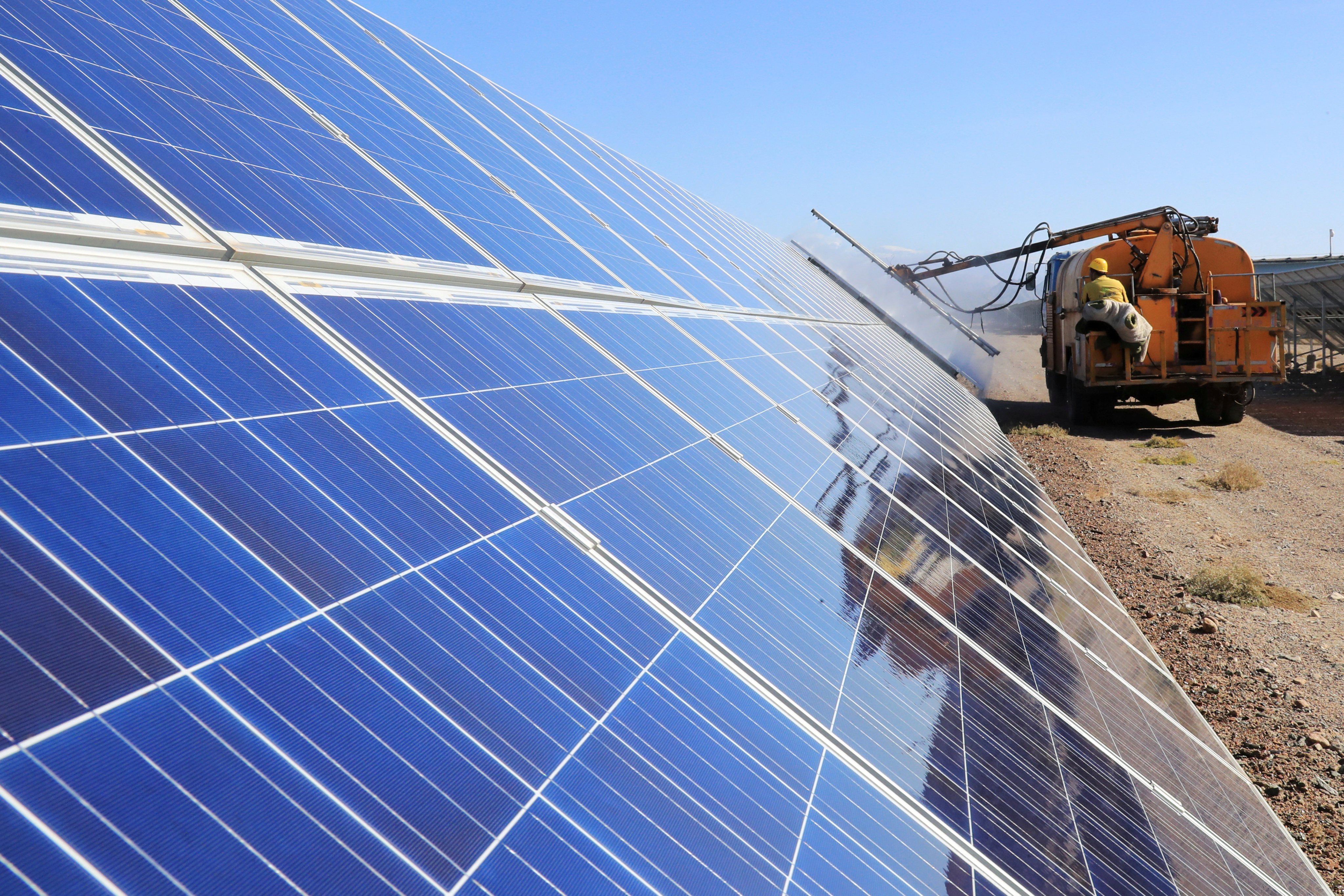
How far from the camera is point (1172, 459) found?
23.1m

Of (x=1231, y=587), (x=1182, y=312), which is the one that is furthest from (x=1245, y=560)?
(x=1182, y=312)

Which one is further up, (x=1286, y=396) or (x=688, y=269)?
(x=1286, y=396)

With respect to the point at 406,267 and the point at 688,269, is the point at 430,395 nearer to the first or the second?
the point at 406,267

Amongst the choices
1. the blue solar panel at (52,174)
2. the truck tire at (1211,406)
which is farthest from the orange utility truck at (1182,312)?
the blue solar panel at (52,174)

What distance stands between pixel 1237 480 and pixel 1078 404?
26.8 ft

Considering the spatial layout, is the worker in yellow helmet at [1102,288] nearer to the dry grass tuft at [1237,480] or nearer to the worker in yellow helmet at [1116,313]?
the worker in yellow helmet at [1116,313]

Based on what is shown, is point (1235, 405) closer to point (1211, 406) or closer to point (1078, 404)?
point (1211, 406)

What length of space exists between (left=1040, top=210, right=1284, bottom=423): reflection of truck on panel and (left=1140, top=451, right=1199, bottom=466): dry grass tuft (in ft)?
7.54

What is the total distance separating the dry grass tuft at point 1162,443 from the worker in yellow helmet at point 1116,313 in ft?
7.73

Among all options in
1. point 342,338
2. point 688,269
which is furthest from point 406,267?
point 688,269

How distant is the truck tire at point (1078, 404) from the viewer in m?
27.8

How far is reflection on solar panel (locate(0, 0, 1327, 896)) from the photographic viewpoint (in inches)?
78.6

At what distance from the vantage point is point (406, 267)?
225 inches

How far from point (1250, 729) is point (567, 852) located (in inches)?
357
